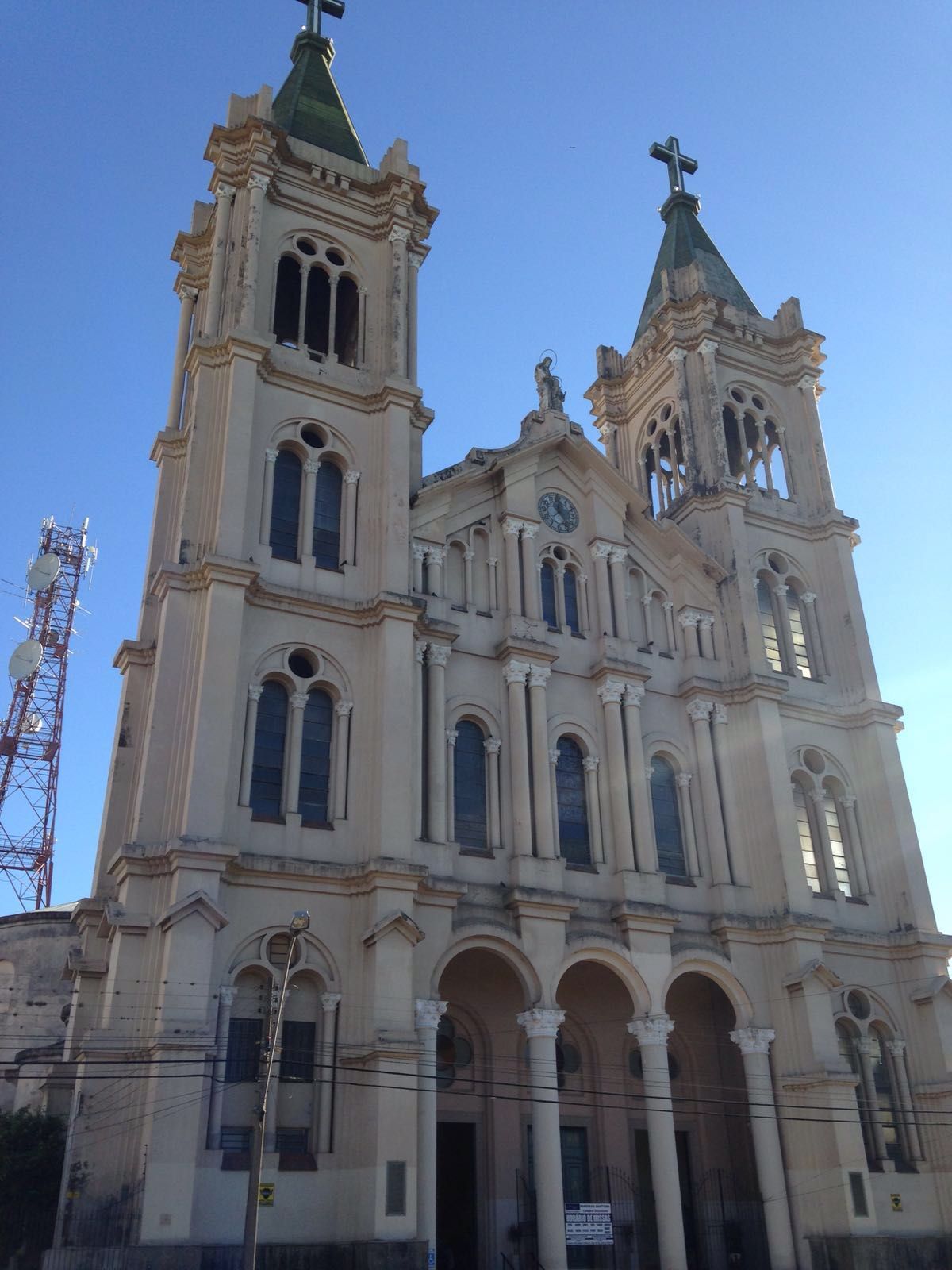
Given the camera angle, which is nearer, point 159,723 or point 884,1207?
point 159,723

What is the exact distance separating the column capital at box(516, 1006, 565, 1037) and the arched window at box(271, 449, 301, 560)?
11.2m

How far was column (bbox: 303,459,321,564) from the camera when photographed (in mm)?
27609

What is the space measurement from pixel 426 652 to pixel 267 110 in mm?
15585

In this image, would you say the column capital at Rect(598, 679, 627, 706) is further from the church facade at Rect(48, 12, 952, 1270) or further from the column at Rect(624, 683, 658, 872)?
the column at Rect(624, 683, 658, 872)

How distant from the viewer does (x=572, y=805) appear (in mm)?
28781

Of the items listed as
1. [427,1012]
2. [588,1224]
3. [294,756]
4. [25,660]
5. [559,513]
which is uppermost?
[25,660]

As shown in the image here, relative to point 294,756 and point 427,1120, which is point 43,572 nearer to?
point 294,756

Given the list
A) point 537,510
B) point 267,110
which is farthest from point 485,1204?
point 267,110

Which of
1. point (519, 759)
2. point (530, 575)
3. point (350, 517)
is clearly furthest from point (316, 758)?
point (530, 575)

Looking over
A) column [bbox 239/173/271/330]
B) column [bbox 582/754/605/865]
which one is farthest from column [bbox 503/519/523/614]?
column [bbox 239/173/271/330]

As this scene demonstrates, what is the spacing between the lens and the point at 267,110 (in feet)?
105

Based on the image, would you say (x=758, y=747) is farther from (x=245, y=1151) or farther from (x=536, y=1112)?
(x=245, y=1151)

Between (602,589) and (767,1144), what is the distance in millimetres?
13743

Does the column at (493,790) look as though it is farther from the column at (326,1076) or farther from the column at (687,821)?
the column at (326,1076)
